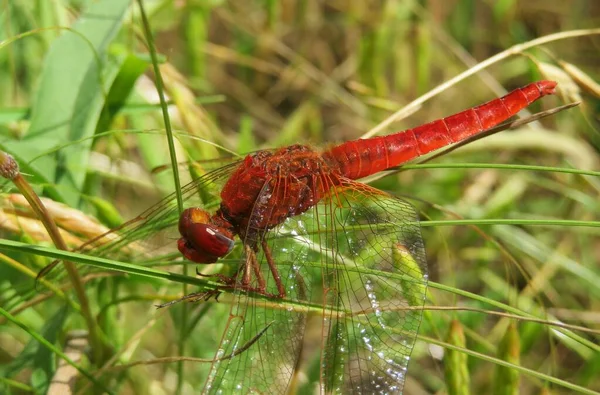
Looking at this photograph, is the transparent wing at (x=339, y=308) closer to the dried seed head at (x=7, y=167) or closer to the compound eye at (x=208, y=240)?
the compound eye at (x=208, y=240)

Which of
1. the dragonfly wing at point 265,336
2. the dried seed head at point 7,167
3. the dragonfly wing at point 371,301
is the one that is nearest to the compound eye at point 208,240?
the dragonfly wing at point 265,336

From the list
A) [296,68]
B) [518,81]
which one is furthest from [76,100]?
[518,81]

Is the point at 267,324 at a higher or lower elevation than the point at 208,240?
lower

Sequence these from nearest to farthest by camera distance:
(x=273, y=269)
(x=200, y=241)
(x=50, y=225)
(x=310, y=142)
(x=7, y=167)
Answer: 1. (x=7, y=167)
2. (x=50, y=225)
3. (x=200, y=241)
4. (x=273, y=269)
5. (x=310, y=142)

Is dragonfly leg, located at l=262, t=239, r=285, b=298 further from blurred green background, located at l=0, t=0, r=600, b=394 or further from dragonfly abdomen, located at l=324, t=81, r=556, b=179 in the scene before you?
dragonfly abdomen, located at l=324, t=81, r=556, b=179

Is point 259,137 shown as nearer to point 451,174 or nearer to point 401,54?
point 401,54

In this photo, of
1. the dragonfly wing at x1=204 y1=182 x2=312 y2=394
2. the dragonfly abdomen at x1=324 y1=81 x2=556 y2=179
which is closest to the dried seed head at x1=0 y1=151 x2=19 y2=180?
the dragonfly wing at x1=204 y1=182 x2=312 y2=394

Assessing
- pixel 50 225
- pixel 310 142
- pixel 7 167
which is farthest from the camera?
pixel 310 142

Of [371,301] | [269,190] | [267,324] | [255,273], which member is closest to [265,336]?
[267,324]

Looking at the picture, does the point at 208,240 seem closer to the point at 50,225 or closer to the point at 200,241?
the point at 200,241
